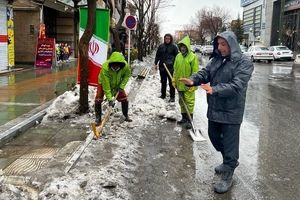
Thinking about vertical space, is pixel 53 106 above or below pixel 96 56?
below

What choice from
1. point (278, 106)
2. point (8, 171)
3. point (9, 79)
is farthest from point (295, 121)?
point (9, 79)

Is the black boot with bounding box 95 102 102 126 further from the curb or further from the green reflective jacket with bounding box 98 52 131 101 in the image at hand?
the curb

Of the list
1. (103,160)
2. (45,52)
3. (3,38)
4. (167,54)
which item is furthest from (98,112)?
(45,52)

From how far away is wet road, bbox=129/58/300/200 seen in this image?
5078 mm

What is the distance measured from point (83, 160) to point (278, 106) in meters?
6.83

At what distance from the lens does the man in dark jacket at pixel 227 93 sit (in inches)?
192

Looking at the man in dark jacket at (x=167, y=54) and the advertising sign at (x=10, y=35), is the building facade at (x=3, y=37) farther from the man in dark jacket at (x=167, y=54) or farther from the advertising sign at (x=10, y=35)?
the man in dark jacket at (x=167, y=54)

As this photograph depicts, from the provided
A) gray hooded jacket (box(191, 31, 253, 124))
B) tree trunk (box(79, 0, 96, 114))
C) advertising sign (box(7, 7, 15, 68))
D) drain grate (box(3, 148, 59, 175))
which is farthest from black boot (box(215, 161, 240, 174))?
advertising sign (box(7, 7, 15, 68))

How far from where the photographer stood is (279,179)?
5.53 m

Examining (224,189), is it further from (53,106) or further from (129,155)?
(53,106)

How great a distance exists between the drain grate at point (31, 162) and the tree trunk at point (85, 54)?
2.47 meters

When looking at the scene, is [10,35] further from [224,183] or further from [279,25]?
[279,25]

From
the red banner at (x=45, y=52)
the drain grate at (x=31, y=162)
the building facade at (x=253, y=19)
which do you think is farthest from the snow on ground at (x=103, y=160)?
the building facade at (x=253, y=19)

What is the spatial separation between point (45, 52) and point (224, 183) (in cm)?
1676
